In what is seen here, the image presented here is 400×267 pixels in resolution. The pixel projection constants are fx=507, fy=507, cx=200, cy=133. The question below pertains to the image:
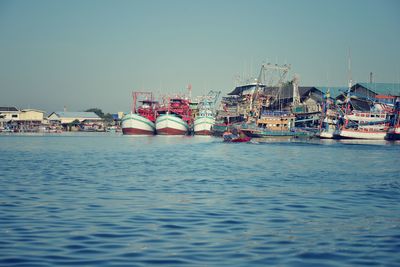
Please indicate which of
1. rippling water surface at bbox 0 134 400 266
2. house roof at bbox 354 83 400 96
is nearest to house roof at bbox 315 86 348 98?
house roof at bbox 354 83 400 96

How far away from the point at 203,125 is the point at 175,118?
25.0 ft

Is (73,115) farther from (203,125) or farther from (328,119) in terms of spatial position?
(328,119)

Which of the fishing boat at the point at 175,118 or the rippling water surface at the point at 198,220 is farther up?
the fishing boat at the point at 175,118

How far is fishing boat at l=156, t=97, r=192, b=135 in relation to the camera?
120812 mm

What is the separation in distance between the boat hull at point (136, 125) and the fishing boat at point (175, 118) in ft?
9.15

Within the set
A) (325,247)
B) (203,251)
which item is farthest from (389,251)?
(203,251)

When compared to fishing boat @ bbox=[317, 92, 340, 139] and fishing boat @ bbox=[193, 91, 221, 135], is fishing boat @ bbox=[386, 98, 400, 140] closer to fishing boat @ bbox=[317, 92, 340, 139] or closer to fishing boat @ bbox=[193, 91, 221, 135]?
fishing boat @ bbox=[317, 92, 340, 139]

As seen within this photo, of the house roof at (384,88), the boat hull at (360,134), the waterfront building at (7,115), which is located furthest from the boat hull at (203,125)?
the waterfront building at (7,115)

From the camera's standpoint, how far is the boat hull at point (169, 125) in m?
120

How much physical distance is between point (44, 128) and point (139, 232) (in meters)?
154

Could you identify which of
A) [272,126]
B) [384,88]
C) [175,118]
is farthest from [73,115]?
[384,88]

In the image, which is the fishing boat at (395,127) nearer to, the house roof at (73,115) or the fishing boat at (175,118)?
the fishing boat at (175,118)

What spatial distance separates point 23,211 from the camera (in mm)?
15703

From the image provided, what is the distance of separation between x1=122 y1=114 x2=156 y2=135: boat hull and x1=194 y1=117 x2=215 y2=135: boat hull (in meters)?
11.6
